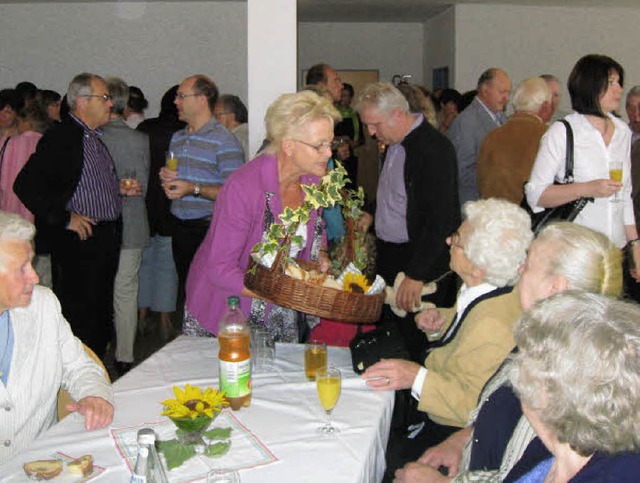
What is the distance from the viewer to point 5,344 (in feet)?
6.00

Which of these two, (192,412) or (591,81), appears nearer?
(192,412)

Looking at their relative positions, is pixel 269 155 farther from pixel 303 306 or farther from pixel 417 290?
pixel 417 290

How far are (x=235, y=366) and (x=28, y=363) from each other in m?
0.55

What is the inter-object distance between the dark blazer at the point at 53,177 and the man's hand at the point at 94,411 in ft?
6.13

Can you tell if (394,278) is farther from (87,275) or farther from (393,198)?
(87,275)

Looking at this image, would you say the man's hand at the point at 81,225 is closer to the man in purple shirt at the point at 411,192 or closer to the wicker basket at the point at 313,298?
the man in purple shirt at the point at 411,192

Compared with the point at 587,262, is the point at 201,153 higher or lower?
higher

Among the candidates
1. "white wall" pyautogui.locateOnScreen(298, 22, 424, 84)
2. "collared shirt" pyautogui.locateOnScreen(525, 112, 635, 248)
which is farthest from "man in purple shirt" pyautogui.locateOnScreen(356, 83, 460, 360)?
"white wall" pyautogui.locateOnScreen(298, 22, 424, 84)

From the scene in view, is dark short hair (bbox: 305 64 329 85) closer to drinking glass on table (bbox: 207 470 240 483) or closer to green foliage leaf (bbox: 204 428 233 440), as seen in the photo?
green foliage leaf (bbox: 204 428 233 440)

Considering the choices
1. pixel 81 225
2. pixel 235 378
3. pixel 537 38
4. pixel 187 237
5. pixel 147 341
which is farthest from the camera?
pixel 537 38

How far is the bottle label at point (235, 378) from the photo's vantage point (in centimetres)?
178

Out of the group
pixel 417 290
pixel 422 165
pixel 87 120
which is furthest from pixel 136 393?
pixel 87 120

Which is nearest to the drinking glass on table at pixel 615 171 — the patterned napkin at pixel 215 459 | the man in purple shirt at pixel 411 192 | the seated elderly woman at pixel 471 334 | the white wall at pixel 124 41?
the man in purple shirt at pixel 411 192

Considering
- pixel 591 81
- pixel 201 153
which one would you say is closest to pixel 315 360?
pixel 591 81
